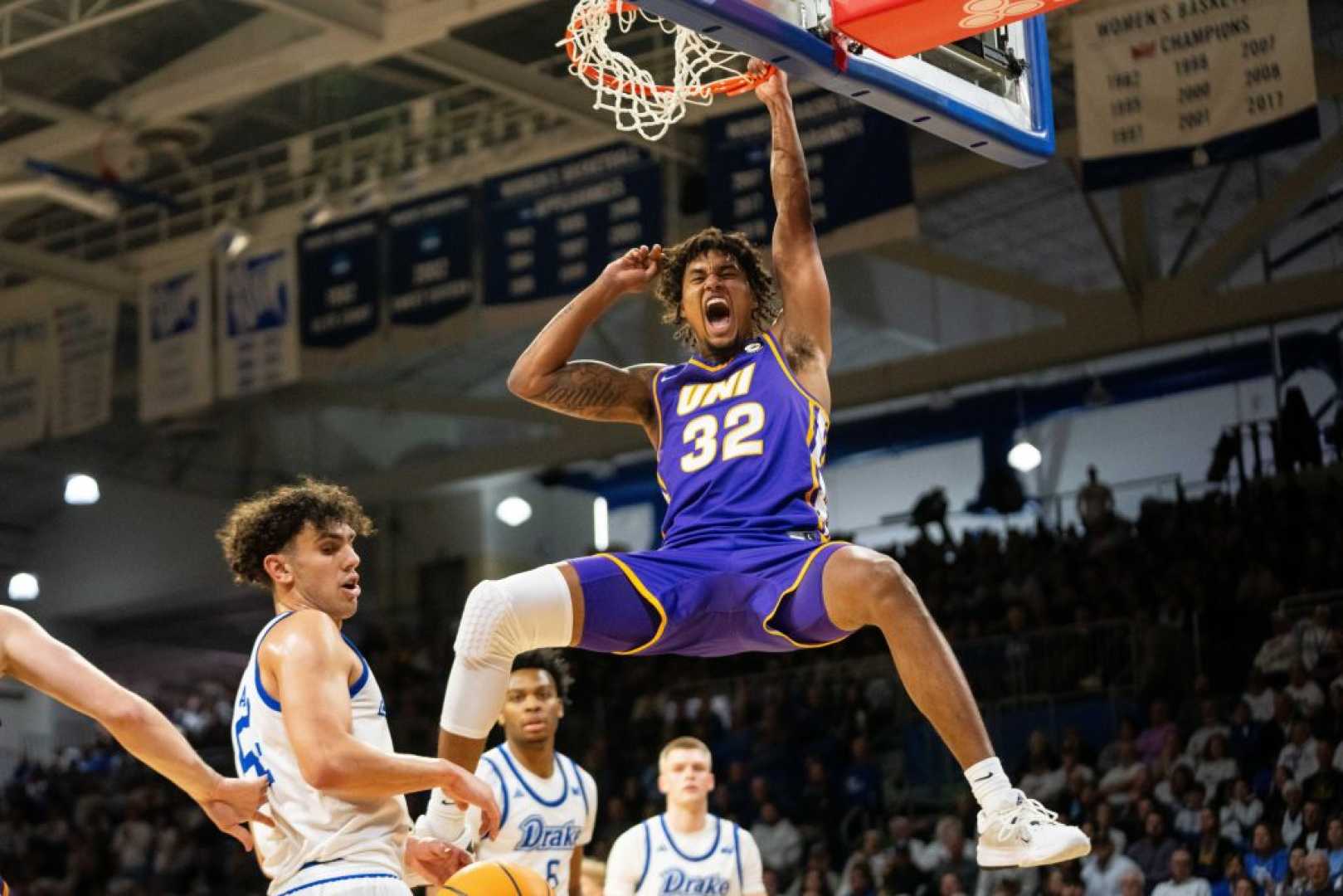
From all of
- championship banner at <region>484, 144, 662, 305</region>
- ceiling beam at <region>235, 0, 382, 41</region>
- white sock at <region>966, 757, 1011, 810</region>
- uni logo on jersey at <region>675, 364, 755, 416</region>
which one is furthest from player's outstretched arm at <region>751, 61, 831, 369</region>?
ceiling beam at <region>235, 0, 382, 41</region>

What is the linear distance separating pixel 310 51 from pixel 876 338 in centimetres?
781

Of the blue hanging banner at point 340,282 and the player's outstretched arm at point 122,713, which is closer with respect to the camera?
the player's outstretched arm at point 122,713

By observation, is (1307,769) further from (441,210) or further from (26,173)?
(26,173)

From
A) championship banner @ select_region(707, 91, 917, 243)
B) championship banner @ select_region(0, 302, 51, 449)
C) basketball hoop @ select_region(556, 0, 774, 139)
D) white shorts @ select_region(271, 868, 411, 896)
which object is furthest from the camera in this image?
championship banner @ select_region(0, 302, 51, 449)

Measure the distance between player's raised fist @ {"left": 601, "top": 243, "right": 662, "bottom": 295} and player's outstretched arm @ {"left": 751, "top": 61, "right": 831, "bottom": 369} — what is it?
40 cm

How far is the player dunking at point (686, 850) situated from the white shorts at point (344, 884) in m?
4.46

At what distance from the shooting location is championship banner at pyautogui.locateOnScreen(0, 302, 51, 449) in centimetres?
1916

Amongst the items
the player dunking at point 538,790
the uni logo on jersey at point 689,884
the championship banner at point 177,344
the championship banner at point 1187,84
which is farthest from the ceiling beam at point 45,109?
the uni logo on jersey at point 689,884

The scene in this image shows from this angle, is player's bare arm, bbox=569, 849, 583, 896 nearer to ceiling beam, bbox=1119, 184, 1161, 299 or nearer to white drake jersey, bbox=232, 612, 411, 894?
white drake jersey, bbox=232, 612, 411, 894

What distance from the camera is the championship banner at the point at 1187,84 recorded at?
12906mm

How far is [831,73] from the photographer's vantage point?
583 cm

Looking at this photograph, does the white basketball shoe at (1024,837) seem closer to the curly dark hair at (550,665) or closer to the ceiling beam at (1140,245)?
the curly dark hair at (550,665)

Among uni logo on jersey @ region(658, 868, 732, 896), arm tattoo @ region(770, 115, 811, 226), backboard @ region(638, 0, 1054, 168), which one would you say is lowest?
uni logo on jersey @ region(658, 868, 732, 896)

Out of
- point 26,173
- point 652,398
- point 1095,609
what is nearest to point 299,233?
point 26,173
